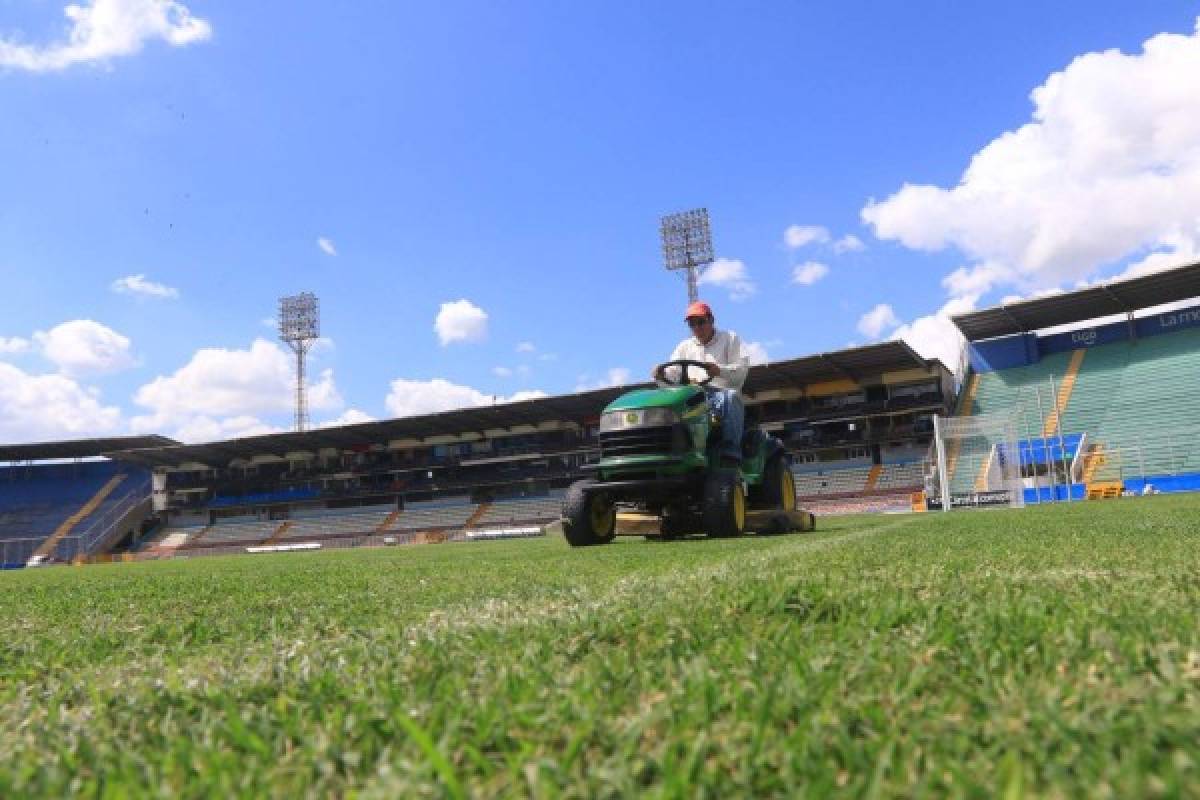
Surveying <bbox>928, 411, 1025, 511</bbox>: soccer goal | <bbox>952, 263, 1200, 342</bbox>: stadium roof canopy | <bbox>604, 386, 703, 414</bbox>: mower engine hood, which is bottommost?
<bbox>928, 411, 1025, 511</bbox>: soccer goal

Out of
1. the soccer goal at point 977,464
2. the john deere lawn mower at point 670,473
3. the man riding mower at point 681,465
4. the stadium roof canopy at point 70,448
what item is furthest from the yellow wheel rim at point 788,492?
the stadium roof canopy at point 70,448

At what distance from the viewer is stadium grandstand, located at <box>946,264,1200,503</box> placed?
30359mm

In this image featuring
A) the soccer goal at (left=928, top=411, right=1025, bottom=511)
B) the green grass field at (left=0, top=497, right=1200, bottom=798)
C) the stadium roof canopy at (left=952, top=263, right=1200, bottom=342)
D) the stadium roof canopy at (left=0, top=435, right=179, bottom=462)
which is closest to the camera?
the green grass field at (left=0, top=497, right=1200, bottom=798)

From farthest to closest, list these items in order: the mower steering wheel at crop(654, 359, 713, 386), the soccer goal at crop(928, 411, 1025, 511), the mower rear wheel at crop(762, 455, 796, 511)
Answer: the soccer goal at crop(928, 411, 1025, 511)
the mower rear wheel at crop(762, 455, 796, 511)
the mower steering wheel at crop(654, 359, 713, 386)

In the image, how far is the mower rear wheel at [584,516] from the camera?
24.2 ft

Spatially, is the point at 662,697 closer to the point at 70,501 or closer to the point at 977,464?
the point at 977,464

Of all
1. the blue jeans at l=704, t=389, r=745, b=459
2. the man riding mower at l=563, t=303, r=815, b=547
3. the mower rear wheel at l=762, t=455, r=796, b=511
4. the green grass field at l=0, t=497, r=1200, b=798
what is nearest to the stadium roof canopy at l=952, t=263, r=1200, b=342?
the mower rear wheel at l=762, t=455, r=796, b=511

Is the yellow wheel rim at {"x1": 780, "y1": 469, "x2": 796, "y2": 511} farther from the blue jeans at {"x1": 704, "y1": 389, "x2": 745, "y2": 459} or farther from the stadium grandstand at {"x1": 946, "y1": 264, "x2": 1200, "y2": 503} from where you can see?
the stadium grandstand at {"x1": 946, "y1": 264, "x2": 1200, "y2": 503}

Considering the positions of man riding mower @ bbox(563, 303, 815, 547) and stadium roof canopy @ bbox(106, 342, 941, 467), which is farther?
stadium roof canopy @ bbox(106, 342, 941, 467)

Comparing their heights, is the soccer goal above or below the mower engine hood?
below

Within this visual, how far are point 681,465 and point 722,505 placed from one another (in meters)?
0.50

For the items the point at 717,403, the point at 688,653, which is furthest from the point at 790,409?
the point at 688,653

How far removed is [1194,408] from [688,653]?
39.6 meters

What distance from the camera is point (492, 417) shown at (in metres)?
46.2
